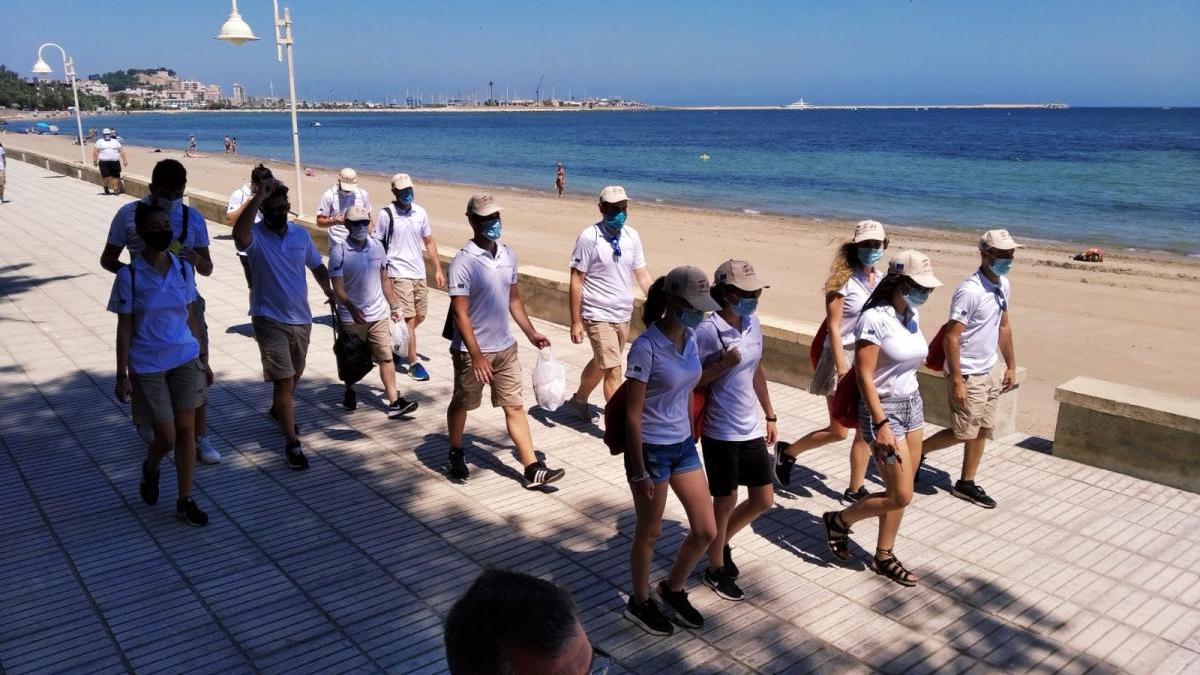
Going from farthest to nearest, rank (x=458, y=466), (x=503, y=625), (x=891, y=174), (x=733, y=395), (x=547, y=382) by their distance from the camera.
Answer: (x=891, y=174) → (x=547, y=382) → (x=458, y=466) → (x=733, y=395) → (x=503, y=625)

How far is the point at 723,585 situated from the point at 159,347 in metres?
3.21

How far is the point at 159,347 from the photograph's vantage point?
4.89 metres

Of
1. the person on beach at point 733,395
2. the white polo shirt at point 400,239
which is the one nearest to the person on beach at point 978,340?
the person on beach at point 733,395

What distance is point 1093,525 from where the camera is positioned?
5375 millimetres

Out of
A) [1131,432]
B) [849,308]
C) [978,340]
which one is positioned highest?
[849,308]

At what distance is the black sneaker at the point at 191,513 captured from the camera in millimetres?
5125

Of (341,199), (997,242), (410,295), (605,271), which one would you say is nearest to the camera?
(997,242)

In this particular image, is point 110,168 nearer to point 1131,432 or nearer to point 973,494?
point 973,494

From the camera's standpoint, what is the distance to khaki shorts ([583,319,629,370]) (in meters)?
6.62

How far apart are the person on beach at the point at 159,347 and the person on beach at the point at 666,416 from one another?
2632mm

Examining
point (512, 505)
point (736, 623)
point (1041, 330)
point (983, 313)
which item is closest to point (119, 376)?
point (512, 505)

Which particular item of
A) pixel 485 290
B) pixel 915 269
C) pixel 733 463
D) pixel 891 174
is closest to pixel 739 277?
pixel 733 463

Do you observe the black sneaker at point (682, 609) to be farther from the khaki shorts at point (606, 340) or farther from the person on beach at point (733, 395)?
the khaki shorts at point (606, 340)

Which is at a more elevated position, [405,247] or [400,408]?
[405,247]
